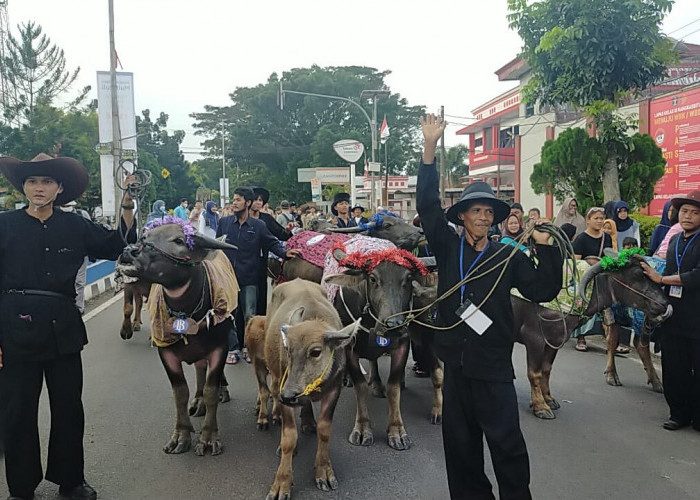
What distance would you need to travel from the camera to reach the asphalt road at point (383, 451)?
433 cm

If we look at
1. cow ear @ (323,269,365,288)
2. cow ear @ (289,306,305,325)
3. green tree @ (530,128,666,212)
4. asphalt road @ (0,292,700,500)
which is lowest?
asphalt road @ (0,292,700,500)

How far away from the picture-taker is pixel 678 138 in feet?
53.0

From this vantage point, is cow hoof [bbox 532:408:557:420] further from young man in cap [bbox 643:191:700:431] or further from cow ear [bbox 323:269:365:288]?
cow ear [bbox 323:269:365:288]

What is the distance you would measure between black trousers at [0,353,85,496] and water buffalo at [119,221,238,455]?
90 centimetres

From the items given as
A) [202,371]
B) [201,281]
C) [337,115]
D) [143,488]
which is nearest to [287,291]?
[201,281]

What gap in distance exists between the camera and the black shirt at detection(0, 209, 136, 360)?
3986 mm

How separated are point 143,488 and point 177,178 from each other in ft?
224

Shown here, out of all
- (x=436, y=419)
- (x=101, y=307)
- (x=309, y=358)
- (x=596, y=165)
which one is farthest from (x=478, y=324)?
(x=596, y=165)

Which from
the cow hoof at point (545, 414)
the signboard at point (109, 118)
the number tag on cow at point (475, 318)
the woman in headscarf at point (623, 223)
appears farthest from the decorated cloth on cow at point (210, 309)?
the signboard at point (109, 118)

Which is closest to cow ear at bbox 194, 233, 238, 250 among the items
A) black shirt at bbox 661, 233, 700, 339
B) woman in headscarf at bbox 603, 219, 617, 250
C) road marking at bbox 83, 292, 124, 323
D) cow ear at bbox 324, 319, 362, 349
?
cow ear at bbox 324, 319, 362, 349

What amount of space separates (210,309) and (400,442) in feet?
6.54

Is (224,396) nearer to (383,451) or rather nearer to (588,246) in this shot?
(383,451)

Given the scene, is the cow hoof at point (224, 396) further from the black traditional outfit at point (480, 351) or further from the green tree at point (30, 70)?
the green tree at point (30, 70)

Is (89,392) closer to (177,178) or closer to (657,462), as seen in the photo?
(657,462)
